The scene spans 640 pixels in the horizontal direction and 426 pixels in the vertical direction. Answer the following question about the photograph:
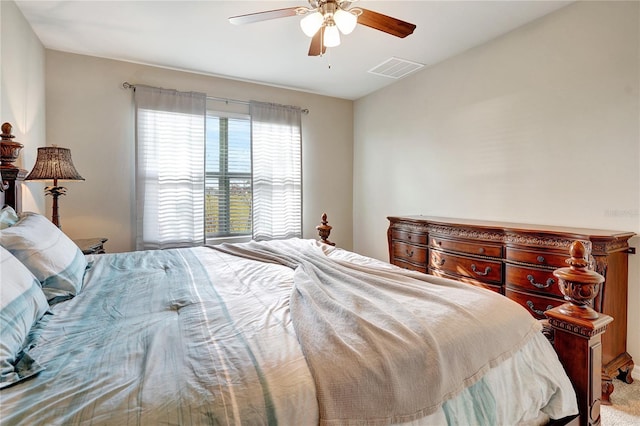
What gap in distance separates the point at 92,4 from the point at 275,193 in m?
2.41

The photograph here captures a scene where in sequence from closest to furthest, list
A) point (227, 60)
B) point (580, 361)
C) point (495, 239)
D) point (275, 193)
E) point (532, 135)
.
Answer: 1. point (580, 361)
2. point (495, 239)
3. point (532, 135)
4. point (227, 60)
5. point (275, 193)

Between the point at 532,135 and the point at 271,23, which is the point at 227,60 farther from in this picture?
the point at 532,135

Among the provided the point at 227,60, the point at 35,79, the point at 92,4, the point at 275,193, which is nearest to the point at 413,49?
the point at 227,60

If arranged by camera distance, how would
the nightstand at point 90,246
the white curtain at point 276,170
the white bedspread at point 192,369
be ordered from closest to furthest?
the white bedspread at point 192,369 → the nightstand at point 90,246 → the white curtain at point 276,170

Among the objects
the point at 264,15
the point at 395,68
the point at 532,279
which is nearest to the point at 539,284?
the point at 532,279

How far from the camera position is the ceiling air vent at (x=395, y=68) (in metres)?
3.33

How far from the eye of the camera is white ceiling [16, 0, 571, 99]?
7.81 ft

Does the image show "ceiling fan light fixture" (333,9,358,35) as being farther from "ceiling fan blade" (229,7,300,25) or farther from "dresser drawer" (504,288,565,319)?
"dresser drawer" (504,288,565,319)

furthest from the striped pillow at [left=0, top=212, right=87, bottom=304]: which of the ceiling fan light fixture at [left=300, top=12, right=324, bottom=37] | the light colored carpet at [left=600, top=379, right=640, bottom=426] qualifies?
the light colored carpet at [left=600, top=379, right=640, bottom=426]

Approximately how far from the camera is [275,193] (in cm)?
405

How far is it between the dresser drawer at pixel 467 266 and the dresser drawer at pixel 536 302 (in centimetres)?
17

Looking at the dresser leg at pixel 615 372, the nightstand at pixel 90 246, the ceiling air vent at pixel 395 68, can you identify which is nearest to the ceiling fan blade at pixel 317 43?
the ceiling air vent at pixel 395 68

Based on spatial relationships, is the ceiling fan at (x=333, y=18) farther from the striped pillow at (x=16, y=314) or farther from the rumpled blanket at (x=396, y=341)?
the striped pillow at (x=16, y=314)

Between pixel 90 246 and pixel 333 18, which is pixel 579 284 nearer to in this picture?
pixel 333 18
